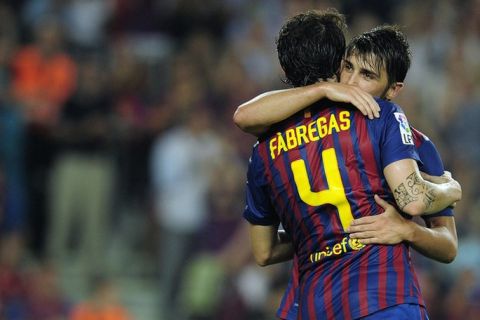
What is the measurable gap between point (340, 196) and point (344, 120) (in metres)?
0.31

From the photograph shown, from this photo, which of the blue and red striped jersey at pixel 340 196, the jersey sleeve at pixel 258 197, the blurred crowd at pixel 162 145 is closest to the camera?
the blue and red striped jersey at pixel 340 196

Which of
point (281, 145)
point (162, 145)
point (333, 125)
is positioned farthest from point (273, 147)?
point (162, 145)

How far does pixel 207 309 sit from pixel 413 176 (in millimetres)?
6082

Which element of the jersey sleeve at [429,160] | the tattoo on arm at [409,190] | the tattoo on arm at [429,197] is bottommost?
the tattoo on arm at [429,197]

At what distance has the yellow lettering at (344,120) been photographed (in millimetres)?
4062

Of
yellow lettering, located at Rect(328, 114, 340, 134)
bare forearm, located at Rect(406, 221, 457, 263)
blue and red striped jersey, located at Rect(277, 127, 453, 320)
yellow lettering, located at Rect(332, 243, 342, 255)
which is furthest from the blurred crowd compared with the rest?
yellow lettering, located at Rect(328, 114, 340, 134)

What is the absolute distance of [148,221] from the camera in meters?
11.1

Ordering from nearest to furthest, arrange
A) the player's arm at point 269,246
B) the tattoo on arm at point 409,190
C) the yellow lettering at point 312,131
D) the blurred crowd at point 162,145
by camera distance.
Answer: the tattoo on arm at point 409,190 → the yellow lettering at point 312,131 → the player's arm at point 269,246 → the blurred crowd at point 162,145

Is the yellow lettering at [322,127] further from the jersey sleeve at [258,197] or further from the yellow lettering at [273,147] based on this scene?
the jersey sleeve at [258,197]

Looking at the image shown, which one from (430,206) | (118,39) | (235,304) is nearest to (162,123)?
(118,39)

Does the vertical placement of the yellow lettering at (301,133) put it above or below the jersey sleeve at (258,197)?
above

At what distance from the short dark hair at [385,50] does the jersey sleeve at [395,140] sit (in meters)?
0.21

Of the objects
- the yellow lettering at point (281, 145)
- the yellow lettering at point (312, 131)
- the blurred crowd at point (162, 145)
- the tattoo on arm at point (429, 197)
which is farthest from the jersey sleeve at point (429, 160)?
the blurred crowd at point (162, 145)

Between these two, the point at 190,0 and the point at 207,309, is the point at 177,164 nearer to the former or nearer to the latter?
the point at 207,309
